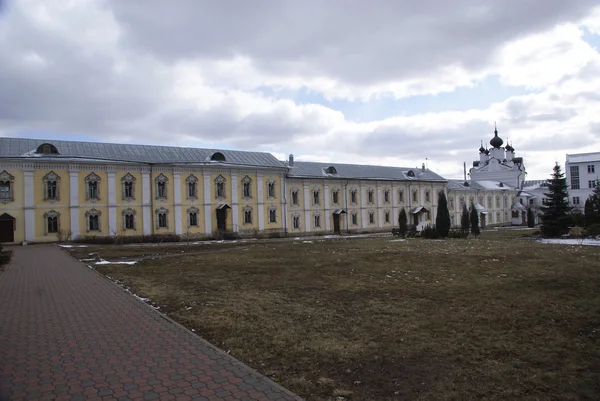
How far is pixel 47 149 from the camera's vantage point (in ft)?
97.6

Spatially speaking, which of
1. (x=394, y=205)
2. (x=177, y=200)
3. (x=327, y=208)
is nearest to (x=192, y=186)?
(x=177, y=200)

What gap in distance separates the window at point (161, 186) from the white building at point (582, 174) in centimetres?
5468

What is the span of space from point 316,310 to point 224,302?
214 cm

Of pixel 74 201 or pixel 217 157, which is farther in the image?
pixel 217 157

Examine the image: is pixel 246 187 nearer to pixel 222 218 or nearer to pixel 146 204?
pixel 222 218

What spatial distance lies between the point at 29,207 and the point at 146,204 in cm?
779

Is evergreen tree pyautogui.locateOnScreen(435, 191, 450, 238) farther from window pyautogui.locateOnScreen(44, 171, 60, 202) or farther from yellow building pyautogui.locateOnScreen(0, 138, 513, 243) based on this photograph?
window pyautogui.locateOnScreen(44, 171, 60, 202)

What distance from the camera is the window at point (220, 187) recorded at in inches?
1403

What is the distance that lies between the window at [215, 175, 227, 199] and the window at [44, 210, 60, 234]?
12060 millimetres

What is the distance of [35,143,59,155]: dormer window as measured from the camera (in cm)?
2955

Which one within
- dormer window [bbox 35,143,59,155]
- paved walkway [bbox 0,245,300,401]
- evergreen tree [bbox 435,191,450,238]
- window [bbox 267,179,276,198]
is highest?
dormer window [bbox 35,143,59,155]

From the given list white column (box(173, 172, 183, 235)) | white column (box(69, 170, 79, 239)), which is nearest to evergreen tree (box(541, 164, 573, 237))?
white column (box(173, 172, 183, 235))

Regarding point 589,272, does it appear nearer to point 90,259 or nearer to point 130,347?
point 130,347

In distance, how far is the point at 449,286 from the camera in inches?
408
